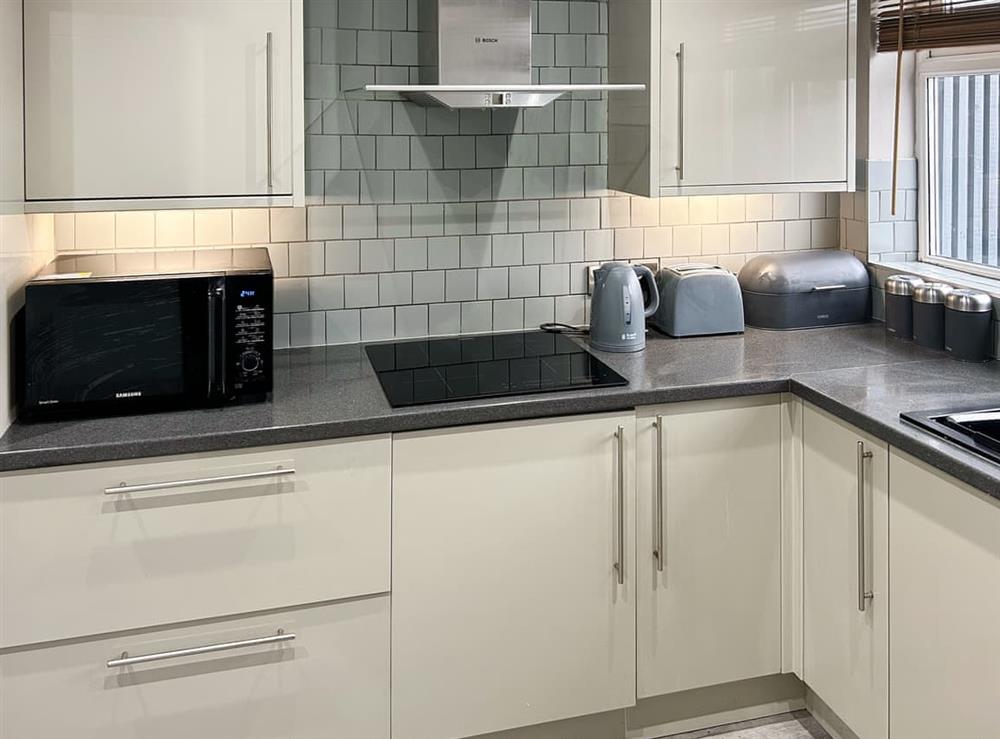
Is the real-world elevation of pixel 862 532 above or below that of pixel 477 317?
below

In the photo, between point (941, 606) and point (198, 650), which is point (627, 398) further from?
point (198, 650)

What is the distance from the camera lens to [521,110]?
274cm

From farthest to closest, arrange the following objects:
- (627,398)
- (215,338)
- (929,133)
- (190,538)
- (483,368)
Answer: (929,133), (483,368), (627,398), (215,338), (190,538)

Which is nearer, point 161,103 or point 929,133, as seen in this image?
point 161,103

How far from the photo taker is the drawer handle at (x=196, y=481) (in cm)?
192

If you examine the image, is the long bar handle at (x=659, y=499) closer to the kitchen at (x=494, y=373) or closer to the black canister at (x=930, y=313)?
the kitchen at (x=494, y=373)

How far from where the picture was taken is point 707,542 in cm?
234

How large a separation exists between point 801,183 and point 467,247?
93cm

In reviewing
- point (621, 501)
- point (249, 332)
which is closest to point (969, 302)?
point (621, 501)

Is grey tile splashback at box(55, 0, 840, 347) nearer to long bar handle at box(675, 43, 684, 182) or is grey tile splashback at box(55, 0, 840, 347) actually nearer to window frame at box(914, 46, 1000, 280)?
window frame at box(914, 46, 1000, 280)

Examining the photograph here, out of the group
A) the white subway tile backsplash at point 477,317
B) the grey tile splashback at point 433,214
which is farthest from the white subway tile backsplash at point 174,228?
the white subway tile backsplash at point 477,317

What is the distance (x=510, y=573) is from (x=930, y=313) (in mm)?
1302

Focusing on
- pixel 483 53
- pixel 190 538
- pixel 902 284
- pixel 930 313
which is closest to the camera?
pixel 190 538

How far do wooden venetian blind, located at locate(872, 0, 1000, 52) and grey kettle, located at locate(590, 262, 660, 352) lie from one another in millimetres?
979
